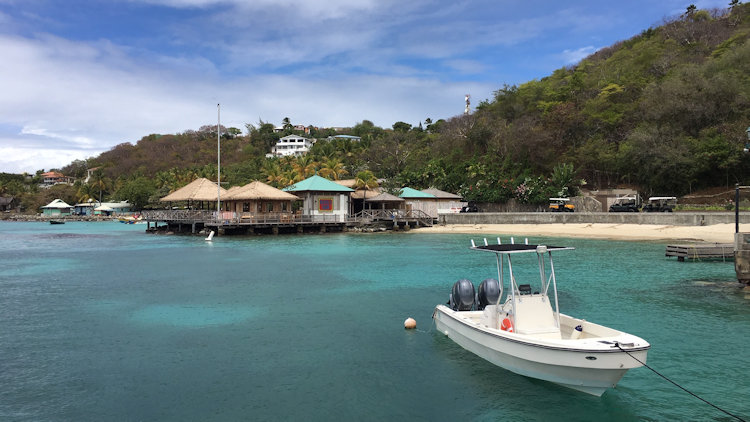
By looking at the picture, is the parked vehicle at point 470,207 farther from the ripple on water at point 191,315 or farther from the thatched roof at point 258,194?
the ripple on water at point 191,315

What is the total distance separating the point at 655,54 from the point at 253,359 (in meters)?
75.9

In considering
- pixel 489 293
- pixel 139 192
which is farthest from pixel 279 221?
pixel 139 192

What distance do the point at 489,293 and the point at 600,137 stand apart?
5019 cm

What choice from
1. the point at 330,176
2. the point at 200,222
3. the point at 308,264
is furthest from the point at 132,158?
the point at 308,264

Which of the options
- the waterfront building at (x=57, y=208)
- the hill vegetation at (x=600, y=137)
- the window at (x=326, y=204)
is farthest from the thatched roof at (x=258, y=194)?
the waterfront building at (x=57, y=208)

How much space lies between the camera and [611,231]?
41219 mm

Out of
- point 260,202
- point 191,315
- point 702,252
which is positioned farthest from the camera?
point 260,202

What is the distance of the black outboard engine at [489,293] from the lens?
12859mm

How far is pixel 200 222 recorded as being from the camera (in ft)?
158

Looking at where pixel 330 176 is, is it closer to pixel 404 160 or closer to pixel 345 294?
pixel 404 160

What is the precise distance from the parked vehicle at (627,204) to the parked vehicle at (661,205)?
1.12 m

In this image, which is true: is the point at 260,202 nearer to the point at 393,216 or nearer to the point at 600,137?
the point at 393,216

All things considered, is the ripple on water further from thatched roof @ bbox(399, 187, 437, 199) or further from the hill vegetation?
thatched roof @ bbox(399, 187, 437, 199)

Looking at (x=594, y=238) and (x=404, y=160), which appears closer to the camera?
(x=594, y=238)
